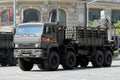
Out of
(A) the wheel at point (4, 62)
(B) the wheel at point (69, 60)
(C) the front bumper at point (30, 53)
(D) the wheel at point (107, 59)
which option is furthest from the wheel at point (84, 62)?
(A) the wheel at point (4, 62)

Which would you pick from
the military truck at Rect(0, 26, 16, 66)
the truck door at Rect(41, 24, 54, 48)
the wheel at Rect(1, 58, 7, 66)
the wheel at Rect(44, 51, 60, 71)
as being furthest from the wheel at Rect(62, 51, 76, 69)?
the wheel at Rect(1, 58, 7, 66)

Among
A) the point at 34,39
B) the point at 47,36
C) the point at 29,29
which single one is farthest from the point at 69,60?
the point at 29,29

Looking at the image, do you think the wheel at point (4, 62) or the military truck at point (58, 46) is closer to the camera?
the military truck at point (58, 46)

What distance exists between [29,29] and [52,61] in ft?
7.31

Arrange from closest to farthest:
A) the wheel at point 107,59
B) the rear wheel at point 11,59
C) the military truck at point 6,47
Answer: the wheel at point 107,59
the military truck at point 6,47
the rear wheel at point 11,59

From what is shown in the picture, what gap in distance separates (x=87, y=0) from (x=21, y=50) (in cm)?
4045

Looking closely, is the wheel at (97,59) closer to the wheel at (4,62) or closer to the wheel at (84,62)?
the wheel at (84,62)

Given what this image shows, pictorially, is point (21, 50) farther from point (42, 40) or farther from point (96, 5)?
point (96, 5)

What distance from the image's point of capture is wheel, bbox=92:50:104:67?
34.2m

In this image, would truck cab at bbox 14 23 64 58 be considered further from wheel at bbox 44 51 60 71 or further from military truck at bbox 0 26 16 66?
military truck at bbox 0 26 16 66

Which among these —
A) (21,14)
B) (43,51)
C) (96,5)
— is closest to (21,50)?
(43,51)

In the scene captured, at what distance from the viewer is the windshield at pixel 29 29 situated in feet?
99.9

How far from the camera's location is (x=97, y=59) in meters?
34.3

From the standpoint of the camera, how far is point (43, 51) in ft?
99.7
